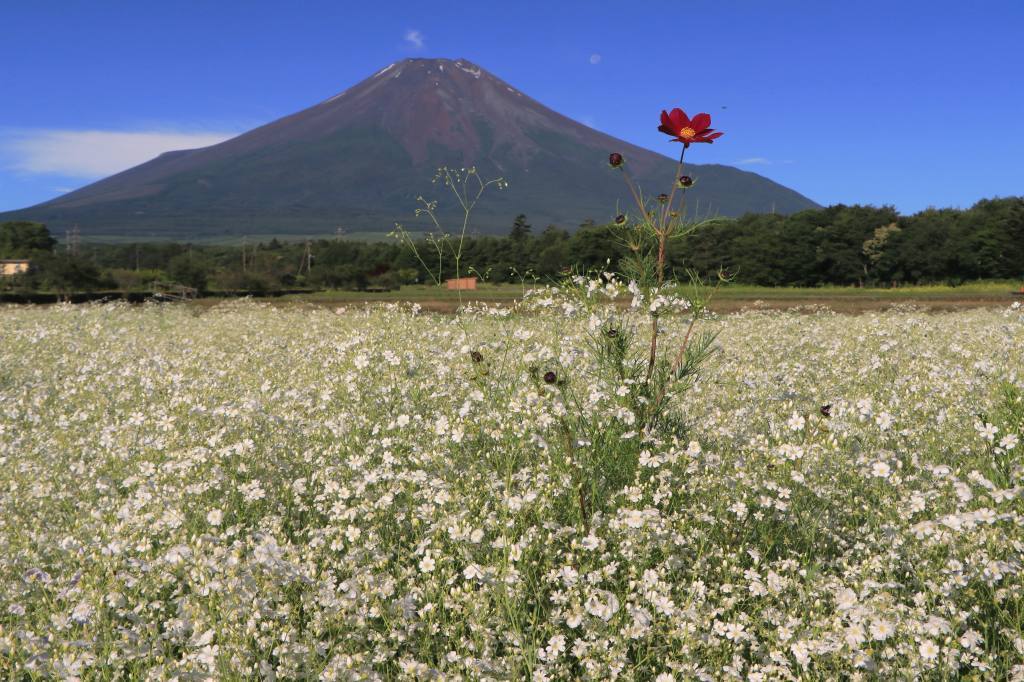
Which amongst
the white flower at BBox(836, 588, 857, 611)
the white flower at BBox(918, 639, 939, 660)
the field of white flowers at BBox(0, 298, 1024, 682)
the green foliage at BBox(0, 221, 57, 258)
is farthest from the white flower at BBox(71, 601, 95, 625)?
the green foliage at BBox(0, 221, 57, 258)

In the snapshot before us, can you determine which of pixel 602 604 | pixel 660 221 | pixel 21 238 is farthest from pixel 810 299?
pixel 21 238

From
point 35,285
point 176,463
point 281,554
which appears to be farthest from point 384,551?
point 35,285

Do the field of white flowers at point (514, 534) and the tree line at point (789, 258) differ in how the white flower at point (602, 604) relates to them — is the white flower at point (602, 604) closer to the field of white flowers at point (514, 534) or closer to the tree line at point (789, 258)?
the field of white flowers at point (514, 534)

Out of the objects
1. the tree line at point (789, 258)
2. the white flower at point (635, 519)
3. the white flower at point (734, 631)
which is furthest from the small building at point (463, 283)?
the tree line at point (789, 258)

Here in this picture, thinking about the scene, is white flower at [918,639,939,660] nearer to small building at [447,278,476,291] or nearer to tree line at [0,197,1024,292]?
small building at [447,278,476,291]

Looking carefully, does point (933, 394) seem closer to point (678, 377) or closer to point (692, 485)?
point (678, 377)

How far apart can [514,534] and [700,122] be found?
3.29 meters

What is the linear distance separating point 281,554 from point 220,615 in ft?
1.41

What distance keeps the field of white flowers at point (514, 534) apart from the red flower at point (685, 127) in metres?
1.56

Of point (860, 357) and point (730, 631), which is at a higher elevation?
point (860, 357)

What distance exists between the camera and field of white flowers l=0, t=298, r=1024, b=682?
12.0ft

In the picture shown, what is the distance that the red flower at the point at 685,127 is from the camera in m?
5.19

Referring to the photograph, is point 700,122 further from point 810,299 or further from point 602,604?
point 810,299

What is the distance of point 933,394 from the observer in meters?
7.19
